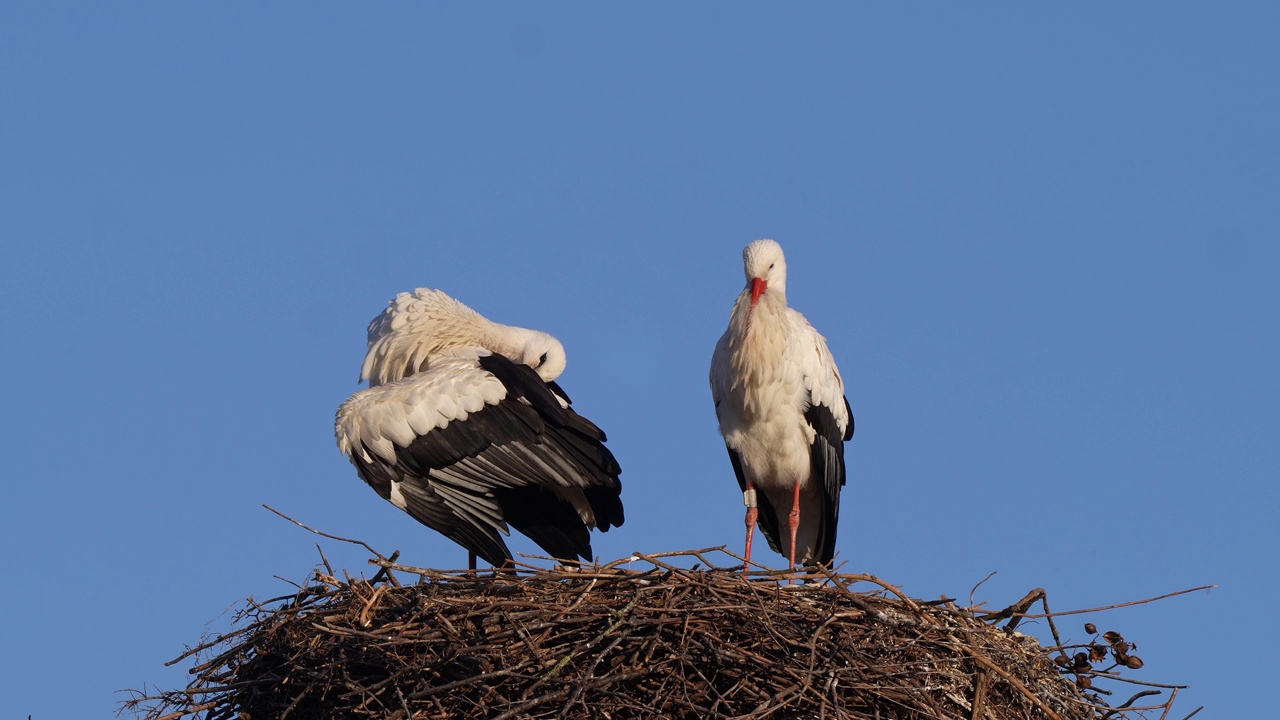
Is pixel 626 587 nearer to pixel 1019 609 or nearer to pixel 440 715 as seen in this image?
pixel 440 715

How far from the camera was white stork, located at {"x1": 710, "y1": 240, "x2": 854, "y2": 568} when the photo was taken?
765cm

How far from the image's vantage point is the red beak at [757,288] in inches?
303

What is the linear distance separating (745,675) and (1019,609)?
1123mm

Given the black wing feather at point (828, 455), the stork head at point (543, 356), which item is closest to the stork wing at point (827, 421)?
the black wing feather at point (828, 455)

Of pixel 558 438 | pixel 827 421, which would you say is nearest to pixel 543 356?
pixel 558 438

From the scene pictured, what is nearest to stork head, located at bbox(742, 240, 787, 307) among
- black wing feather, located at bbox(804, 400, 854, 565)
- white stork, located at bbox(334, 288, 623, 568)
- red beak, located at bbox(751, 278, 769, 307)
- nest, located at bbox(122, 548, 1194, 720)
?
red beak, located at bbox(751, 278, 769, 307)

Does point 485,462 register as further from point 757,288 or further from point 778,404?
point 757,288

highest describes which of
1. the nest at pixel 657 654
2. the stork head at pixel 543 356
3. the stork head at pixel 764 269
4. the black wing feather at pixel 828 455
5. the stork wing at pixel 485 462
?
the stork head at pixel 764 269

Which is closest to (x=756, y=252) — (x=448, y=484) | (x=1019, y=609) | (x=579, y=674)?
(x=448, y=484)

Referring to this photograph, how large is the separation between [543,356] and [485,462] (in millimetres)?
882

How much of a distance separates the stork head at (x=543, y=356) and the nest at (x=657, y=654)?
2.36m

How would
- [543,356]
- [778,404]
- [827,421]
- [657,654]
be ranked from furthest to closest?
[543,356]
[827,421]
[778,404]
[657,654]

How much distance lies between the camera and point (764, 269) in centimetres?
775

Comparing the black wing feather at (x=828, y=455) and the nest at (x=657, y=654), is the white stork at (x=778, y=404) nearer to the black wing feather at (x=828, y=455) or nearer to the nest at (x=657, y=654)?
the black wing feather at (x=828, y=455)
